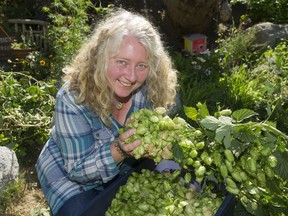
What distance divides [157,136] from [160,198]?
34 centimetres

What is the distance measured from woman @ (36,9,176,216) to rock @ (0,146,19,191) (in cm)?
66

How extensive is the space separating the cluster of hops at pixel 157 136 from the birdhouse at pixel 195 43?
12.5 feet

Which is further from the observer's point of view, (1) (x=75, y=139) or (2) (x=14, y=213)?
(2) (x=14, y=213)

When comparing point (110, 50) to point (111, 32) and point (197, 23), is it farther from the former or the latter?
point (197, 23)

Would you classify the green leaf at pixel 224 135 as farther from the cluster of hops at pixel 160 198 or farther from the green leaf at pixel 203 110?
the cluster of hops at pixel 160 198

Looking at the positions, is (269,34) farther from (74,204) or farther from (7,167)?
(74,204)

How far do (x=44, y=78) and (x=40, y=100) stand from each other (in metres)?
0.98

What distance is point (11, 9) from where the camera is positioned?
6.01 m

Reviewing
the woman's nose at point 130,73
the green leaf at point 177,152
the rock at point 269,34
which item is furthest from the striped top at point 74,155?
the rock at point 269,34

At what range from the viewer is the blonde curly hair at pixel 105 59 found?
1.93 m

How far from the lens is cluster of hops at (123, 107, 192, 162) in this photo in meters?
1.49

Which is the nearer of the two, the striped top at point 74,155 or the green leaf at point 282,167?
the green leaf at point 282,167

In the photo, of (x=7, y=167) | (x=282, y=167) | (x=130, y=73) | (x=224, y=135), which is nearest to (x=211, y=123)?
(x=224, y=135)

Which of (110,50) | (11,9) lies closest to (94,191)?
(110,50)
